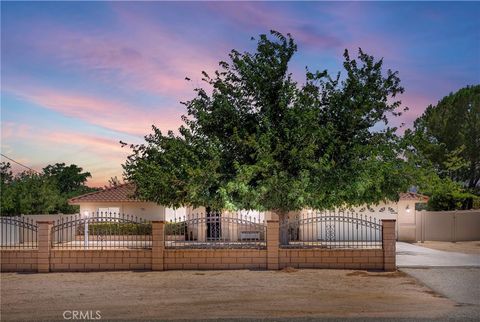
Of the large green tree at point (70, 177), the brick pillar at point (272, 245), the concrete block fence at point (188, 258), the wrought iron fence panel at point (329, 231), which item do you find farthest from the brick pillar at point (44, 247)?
the large green tree at point (70, 177)

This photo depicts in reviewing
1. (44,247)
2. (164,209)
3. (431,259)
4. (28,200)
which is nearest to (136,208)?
(164,209)

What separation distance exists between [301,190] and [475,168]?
30247 mm

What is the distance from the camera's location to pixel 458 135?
46844 millimetres

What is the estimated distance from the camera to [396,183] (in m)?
24.3

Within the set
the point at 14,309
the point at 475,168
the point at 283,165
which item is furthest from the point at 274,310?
the point at 475,168

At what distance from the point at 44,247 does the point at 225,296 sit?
293 inches

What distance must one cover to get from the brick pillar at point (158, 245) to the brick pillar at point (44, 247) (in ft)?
10.7

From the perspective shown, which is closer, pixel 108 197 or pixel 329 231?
pixel 329 231

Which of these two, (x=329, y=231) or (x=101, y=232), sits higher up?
(x=329, y=231)

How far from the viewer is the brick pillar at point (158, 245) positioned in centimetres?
1906

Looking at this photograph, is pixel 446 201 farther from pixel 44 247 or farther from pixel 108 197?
pixel 44 247

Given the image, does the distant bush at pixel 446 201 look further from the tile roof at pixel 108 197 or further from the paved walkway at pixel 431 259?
the tile roof at pixel 108 197

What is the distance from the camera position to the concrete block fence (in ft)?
62.7

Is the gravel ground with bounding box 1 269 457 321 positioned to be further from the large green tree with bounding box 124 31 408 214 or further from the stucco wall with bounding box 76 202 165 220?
the stucco wall with bounding box 76 202 165 220
